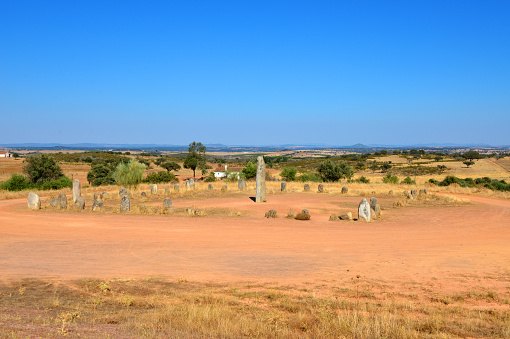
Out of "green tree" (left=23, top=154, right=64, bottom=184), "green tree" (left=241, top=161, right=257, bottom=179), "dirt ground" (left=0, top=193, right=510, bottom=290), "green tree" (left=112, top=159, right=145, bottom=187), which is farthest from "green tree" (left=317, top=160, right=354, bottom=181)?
"green tree" (left=23, top=154, right=64, bottom=184)

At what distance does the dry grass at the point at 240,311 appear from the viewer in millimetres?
Result: 5766

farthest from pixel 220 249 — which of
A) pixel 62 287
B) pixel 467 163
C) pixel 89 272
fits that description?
pixel 467 163

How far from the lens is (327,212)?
2080cm

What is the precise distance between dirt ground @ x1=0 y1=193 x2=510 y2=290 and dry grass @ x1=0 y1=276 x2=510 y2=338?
2.68 feet

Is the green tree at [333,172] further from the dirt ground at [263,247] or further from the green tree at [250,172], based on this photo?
the dirt ground at [263,247]

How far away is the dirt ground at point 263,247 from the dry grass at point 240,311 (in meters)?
0.82

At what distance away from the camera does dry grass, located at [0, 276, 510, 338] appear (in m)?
5.77

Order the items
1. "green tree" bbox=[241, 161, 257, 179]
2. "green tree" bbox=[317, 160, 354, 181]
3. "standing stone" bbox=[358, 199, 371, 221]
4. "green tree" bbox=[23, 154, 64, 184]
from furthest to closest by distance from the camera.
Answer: "green tree" bbox=[241, 161, 257, 179]
"green tree" bbox=[317, 160, 354, 181]
"green tree" bbox=[23, 154, 64, 184]
"standing stone" bbox=[358, 199, 371, 221]

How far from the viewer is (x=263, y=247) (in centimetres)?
1273

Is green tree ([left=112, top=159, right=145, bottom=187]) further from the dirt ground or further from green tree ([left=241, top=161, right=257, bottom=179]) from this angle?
green tree ([left=241, top=161, right=257, bottom=179])

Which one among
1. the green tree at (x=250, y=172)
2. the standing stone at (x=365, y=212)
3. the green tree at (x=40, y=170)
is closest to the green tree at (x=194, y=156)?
the green tree at (x=250, y=172)

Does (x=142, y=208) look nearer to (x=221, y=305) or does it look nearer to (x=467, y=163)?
(x=221, y=305)

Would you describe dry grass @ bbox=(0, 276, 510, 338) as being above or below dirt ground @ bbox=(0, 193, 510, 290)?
above

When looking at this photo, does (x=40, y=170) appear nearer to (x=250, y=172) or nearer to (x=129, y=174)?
(x=129, y=174)
